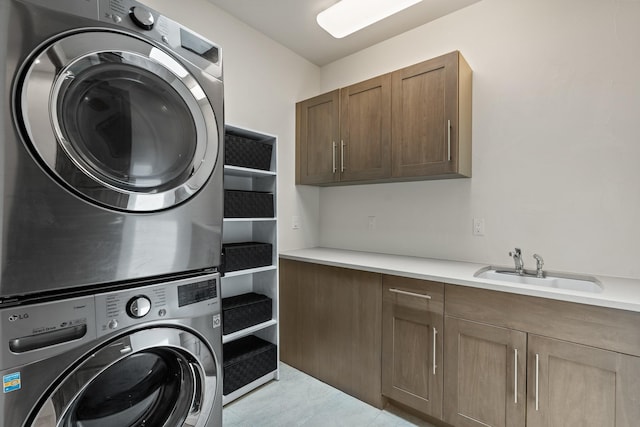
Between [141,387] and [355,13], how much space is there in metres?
2.24

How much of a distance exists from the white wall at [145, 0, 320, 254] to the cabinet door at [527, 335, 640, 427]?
6.23 ft

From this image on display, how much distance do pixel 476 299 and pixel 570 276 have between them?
661mm

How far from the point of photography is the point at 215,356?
1158 millimetres

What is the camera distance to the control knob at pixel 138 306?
944mm

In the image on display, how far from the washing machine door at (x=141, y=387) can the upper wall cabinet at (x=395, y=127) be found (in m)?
1.66

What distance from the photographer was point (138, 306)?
0.96 m

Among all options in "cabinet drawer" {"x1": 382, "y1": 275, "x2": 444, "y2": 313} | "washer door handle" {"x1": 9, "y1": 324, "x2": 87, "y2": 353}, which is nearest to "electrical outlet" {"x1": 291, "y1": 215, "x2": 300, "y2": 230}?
"cabinet drawer" {"x1": 382, "y1": 275, "x2": 444, "y2": 313}

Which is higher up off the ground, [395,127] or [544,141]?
[395,127]

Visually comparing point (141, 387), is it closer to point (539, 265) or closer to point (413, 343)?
point (413, 343)

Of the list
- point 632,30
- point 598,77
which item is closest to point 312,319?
point 598,77

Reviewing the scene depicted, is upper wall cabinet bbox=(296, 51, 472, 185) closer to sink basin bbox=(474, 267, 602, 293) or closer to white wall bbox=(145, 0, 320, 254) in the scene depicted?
white wall bbox=(145, 0, 320, 254)

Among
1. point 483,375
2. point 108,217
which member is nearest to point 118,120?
point 108,217

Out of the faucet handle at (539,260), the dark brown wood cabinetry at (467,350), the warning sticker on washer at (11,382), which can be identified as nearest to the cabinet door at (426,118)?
the faucet handle at (539,260)

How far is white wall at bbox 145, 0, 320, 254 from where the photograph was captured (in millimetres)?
2115
